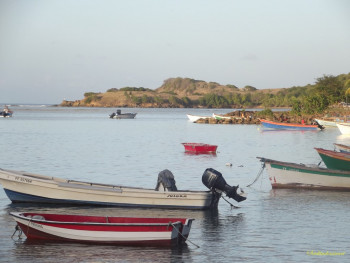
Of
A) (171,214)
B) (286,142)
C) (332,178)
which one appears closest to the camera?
(171,214)

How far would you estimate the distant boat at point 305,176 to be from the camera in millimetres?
30891

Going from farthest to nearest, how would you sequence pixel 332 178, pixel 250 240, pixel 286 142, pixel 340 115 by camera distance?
pixel 340 115, pixel 286 142, pixel 332 178, pixel 250 240

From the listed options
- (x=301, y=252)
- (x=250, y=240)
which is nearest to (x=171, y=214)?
(x=250, y=240)

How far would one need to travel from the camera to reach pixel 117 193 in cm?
2512

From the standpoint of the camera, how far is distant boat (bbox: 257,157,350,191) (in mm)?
30891

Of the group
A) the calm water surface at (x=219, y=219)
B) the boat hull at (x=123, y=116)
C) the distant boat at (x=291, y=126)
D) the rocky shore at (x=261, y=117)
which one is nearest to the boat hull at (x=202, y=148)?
the calm water surface at (x=219, y=219)

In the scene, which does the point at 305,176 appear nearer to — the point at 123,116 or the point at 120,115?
the point at 120,115

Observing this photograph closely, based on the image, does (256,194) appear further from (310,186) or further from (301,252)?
(301,252)

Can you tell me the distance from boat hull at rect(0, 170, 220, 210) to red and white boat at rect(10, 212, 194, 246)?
492cm

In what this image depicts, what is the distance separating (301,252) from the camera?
63.8 feet

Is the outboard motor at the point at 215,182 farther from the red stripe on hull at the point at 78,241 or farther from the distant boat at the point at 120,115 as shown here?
the distant boat at the point at 120,115

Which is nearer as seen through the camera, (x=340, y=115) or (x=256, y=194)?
(x=256, y=194)

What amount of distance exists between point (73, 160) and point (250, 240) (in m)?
29.2

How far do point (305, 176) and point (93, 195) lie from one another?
12.0 meters
